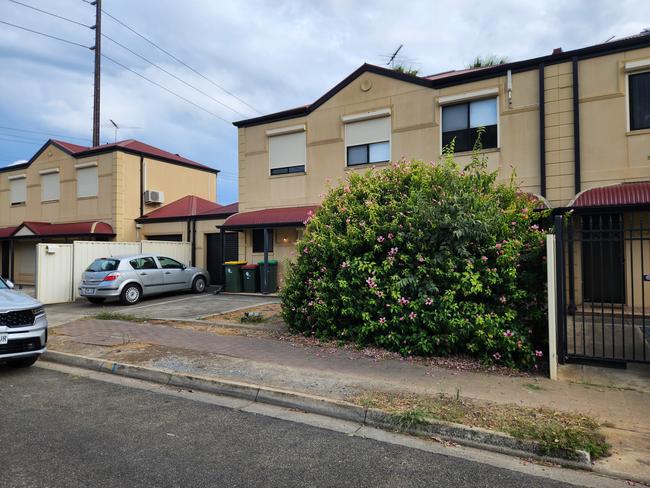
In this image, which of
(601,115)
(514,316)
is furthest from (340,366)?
(601,115)

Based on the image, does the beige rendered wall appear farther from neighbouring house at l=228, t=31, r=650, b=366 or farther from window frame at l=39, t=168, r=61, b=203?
neighbouring house at l=228, t=31, r=650, b=366

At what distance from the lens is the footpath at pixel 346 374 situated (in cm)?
423

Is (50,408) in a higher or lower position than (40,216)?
lower

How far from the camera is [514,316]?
6.04 metres

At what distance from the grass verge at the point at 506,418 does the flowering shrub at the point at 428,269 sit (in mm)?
1568

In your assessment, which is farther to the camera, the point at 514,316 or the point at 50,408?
the point at 514,316

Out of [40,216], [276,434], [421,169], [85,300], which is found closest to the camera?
[276,434]

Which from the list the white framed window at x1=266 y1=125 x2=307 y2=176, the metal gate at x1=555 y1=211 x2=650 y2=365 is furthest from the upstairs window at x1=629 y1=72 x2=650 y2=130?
the white framed window at x1=266 y1=125 x2=307 y2=176

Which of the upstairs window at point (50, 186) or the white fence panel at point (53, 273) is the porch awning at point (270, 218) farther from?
the upstairs window at point (50, 186)

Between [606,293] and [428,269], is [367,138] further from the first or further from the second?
[428,269]

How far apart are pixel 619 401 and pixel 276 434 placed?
3744mm

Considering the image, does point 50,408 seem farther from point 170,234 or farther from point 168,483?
point 170,234

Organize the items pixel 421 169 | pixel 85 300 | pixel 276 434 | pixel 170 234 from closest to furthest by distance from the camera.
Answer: pixel 276 434
pixel 421 169
pixel 85 300
pixel 170 234

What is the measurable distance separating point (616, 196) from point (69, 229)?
20.7 meters
